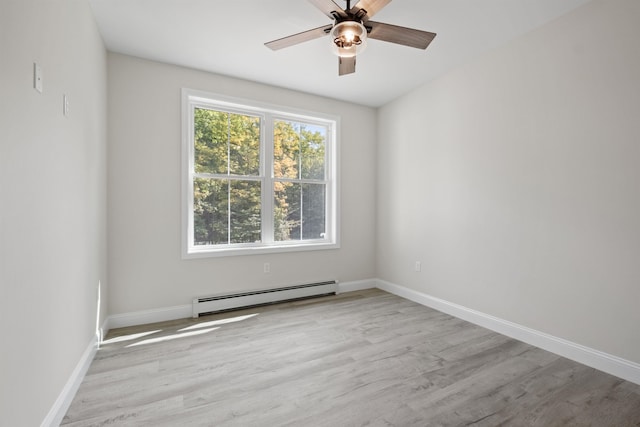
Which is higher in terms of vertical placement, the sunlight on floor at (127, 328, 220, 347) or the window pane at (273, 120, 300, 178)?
the window pane at (273, 120, 300, 178)

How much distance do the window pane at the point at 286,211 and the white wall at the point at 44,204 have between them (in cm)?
196

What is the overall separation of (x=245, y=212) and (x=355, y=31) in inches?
93.9

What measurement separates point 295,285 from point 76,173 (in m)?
2.60

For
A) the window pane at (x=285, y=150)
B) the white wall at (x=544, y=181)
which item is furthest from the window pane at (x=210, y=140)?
the white wall at (x=544, y=181)

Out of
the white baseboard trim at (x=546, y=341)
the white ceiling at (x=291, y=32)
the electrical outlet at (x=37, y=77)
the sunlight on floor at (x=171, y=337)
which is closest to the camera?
the electrical outlet at (x=37, y=77)

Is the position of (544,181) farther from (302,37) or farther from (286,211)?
(286,211)

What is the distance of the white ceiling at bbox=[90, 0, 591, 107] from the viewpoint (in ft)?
7.59

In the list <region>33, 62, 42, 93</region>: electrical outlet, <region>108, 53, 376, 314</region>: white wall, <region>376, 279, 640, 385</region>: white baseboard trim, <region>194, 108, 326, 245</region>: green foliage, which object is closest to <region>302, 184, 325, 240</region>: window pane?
<region>194, 108, 326, 245</region>: green foliage

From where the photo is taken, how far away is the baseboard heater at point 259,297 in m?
3.30

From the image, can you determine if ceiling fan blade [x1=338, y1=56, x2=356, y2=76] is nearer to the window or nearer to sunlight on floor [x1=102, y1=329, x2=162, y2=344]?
the window

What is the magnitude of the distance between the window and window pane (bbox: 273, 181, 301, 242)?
0.04 ft

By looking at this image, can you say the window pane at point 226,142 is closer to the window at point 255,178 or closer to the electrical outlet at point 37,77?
the window at point 255,178

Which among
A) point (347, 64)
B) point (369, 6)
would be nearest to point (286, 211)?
point (347, 64)

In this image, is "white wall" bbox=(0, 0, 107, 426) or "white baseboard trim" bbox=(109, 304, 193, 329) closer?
"white wall" bbox=(0, 0, 107, 426)
